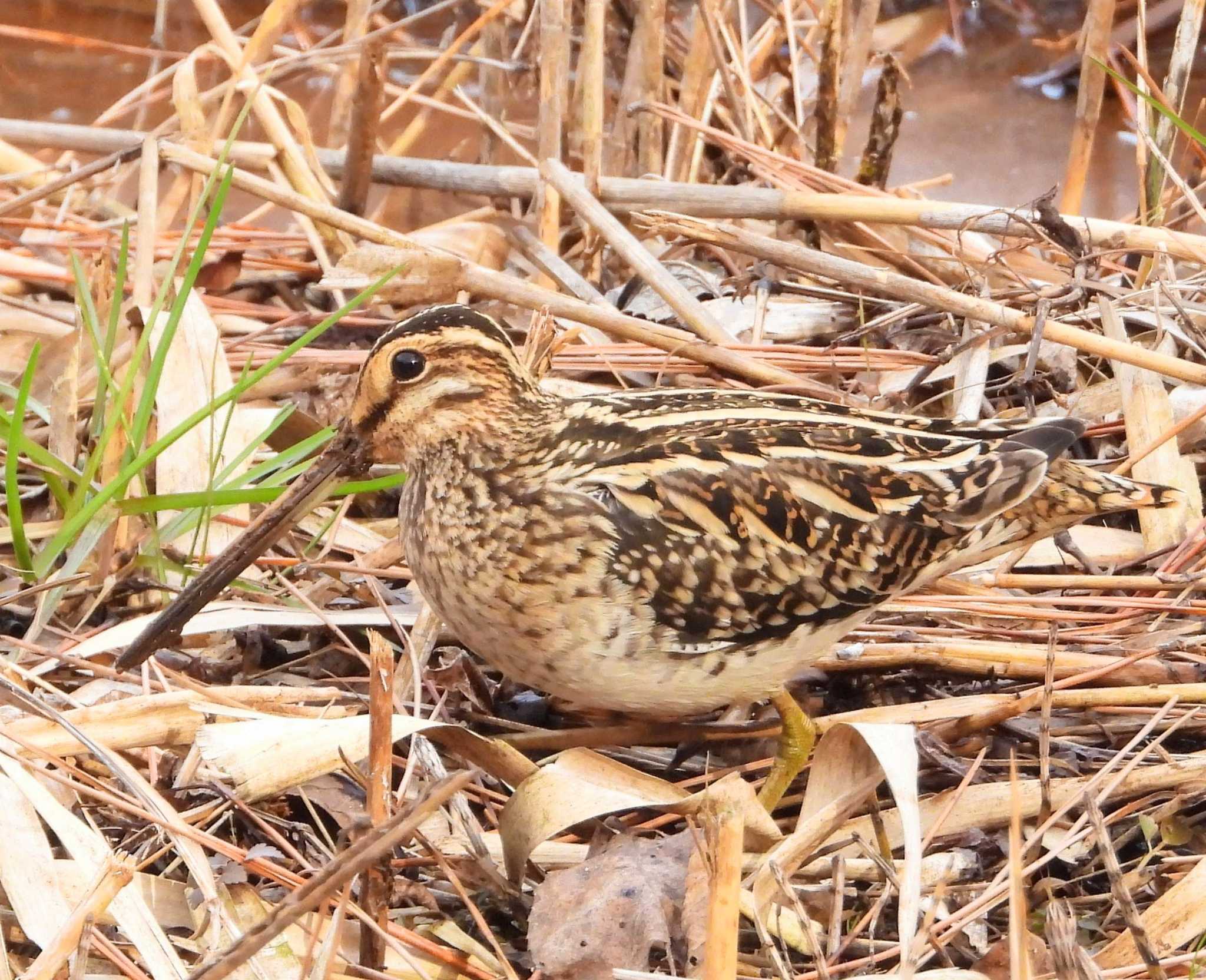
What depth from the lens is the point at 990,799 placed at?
2797 millimetres

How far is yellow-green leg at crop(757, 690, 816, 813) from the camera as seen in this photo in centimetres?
300

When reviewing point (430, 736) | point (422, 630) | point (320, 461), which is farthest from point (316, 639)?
point (430, 736)

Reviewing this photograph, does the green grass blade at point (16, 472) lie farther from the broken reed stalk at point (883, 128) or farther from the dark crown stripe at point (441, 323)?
the broken reed stalk at point (883, 128)

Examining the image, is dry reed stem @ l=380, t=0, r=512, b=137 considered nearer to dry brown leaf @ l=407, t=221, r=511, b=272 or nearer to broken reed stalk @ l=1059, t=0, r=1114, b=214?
dry brown leaf @ l=407, t=221, r=511, b=272

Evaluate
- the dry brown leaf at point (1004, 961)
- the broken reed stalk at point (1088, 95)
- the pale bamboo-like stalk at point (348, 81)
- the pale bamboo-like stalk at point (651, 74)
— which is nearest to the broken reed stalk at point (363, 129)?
the pale bamboo-like stalk at point (348, 81)

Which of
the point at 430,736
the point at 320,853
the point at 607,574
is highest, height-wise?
the point at 607,574

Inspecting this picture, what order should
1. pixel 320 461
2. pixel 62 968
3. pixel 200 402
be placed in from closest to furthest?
pixel 62 968 → pixel 320 461 → pixel 200 402

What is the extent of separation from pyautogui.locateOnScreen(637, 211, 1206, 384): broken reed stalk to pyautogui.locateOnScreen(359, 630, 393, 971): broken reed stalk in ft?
6.19

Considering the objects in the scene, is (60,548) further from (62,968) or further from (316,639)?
(62,968)

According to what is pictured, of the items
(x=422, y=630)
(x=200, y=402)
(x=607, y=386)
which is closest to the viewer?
(x=422, y=630)

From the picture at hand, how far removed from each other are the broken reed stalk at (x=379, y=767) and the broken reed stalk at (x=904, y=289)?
1.89 m

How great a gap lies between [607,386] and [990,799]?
1.65 m

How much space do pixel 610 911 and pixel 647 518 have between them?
772 mm

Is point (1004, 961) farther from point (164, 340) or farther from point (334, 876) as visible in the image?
point (164, 340)
